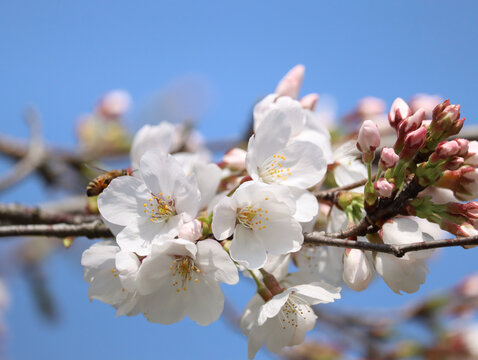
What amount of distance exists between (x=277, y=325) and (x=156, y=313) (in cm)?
27

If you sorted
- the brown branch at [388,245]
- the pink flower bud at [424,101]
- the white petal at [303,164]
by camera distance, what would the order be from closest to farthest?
the brown branch at [388,245] → the white petal at [303,164] → the pink flower bud at [424,101]

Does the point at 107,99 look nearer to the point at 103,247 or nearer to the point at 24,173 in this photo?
the point at 24,173

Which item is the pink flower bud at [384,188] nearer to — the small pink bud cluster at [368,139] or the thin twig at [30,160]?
the small pink bud cluster at [368,139]

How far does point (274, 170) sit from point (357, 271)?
1.00 ft

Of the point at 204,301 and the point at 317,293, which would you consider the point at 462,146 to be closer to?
the point at 317,293

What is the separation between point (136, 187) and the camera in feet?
3.19

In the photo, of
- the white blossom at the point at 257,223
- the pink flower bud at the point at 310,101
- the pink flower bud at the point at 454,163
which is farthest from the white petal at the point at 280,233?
the pink flower bud at the point at 310,101

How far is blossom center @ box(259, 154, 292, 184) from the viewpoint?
103 centimetres

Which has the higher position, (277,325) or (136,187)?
(136,187)

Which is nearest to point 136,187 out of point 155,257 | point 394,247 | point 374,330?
point 155,257

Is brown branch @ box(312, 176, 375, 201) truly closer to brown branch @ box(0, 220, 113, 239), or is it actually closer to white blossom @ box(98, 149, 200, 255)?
white blossom @ box(98, 149, 200, 255)

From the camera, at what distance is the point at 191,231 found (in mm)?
855

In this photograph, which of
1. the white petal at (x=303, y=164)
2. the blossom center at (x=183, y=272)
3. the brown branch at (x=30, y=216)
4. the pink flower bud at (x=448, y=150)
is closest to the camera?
the pink flower bud at (x=448, y=150)

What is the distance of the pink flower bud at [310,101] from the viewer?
121cm
